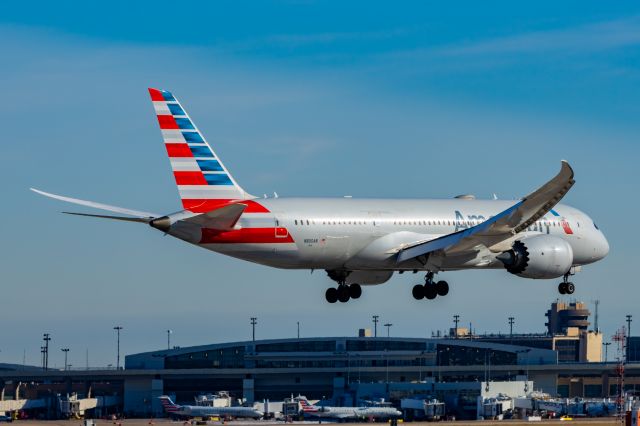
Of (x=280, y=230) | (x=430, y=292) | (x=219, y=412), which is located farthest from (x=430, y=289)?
(x=219, y=412)

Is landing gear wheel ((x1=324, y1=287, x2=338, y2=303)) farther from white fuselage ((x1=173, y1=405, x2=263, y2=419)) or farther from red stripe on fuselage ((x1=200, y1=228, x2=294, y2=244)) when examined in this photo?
white fuselage ((x1=173, y1=405, x2=263, y2=419))

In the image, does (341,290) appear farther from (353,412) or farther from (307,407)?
(307,407)

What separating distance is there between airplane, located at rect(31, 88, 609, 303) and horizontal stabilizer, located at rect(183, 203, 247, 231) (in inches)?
2.2

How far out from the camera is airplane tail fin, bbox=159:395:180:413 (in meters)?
136

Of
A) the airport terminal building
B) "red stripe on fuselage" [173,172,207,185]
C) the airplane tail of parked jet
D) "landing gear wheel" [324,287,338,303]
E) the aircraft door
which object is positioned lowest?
the airplane tail of parked jet

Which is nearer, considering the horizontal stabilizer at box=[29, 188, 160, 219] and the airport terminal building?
the horizontal stabilizer at box=[29, 188, 160, 219]

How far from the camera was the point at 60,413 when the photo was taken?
139 m

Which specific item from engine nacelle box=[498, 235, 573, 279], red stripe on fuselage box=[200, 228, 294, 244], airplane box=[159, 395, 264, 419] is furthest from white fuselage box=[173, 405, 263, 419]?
red stripe on fuselage box=[200, 228, 294, 244]

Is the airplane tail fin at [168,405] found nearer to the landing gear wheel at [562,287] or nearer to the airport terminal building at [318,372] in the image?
the airport terminal building at [318,372]

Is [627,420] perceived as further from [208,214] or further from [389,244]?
[208,214]

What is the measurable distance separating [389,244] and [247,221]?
9.09m

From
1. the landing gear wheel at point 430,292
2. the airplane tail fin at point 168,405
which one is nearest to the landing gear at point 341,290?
the landing gear wheel at point 430,292

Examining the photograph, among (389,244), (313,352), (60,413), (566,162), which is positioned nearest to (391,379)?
(313,352)

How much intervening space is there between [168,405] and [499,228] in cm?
7462
